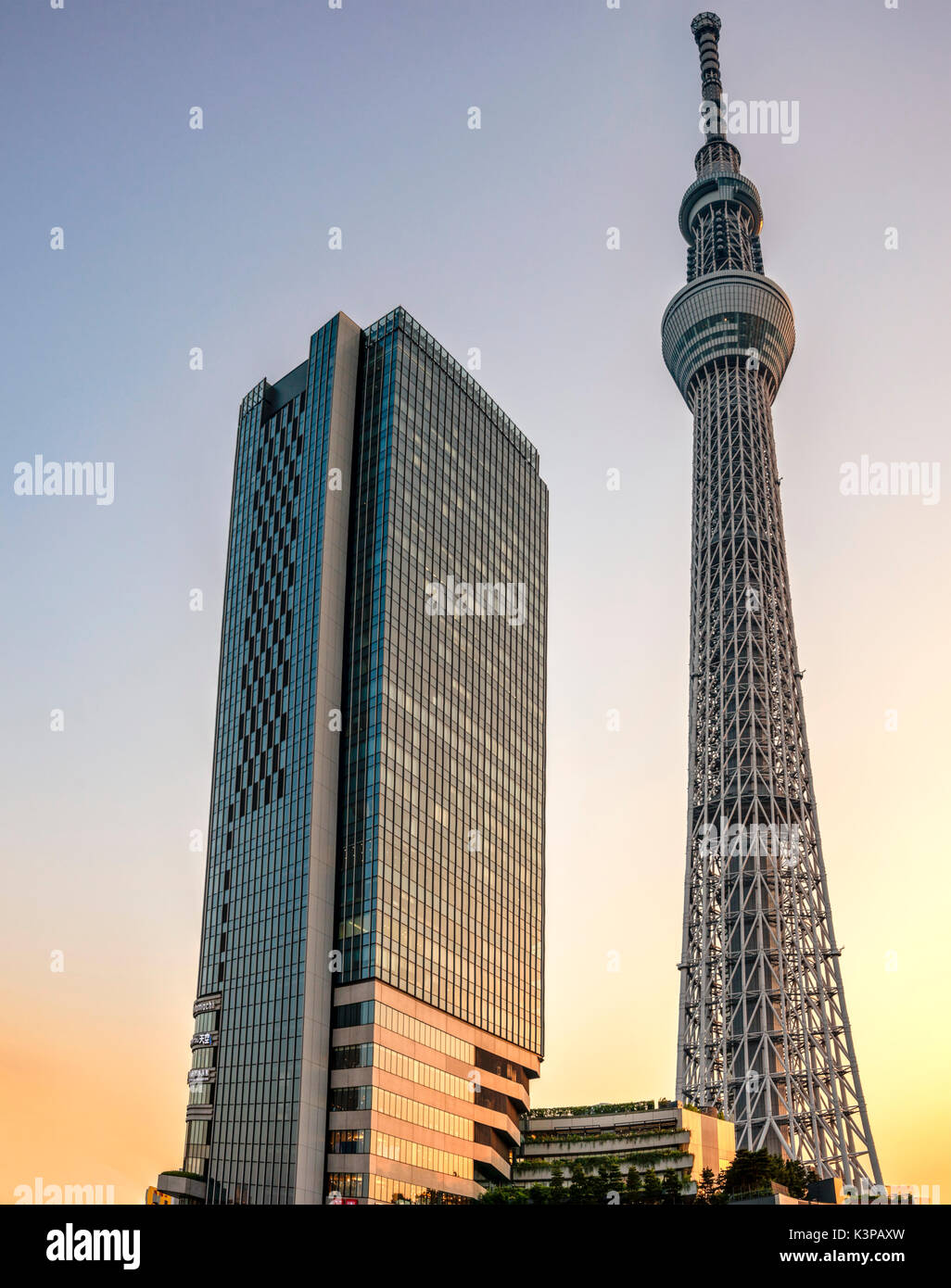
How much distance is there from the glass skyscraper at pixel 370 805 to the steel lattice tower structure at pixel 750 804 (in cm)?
2404

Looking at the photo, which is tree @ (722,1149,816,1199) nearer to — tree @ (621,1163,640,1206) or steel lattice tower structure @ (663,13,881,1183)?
tree @ (621,1163,640,1206)

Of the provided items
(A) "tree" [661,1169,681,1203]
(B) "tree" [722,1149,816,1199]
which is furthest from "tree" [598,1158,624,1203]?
(B) "tree" [722,1149,816,1199]

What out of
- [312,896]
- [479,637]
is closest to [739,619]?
[479,637]

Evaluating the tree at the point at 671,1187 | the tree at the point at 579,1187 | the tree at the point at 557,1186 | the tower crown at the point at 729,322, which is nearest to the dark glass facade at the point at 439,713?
the tree at the point at 557,1186

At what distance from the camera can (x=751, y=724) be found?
156 m

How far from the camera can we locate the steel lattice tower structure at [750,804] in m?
133

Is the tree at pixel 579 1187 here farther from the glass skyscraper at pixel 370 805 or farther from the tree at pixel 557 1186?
the glass skyscraper at pixel 370 805

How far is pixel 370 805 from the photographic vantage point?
107875 millimetres

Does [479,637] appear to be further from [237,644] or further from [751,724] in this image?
[751,724]

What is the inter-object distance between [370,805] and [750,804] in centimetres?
6062

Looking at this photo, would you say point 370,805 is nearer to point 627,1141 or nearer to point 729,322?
point 627,1141

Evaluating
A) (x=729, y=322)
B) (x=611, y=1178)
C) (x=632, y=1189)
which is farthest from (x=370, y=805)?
(x=729, y=322)

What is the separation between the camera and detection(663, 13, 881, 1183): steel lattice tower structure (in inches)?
5236

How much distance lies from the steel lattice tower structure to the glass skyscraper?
78.9 ft
